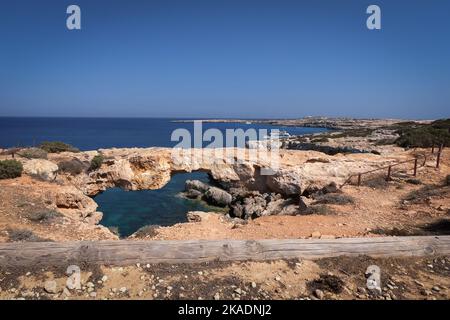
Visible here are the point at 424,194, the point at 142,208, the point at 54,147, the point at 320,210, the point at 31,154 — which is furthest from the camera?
the point at 54,147

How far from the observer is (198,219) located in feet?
48.0

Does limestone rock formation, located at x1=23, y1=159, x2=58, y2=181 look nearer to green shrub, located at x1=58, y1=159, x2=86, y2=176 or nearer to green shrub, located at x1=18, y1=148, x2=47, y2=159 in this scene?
green shrub, located at x1=58, y1=159, x2=86, y2=176

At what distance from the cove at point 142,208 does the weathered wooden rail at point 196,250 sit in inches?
466

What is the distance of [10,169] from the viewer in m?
12.8

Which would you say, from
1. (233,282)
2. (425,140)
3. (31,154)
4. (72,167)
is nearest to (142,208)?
(72,167)

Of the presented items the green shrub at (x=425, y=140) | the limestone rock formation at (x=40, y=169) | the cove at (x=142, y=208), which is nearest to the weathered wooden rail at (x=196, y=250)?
the limestone rock formation at (x=40, y=169)

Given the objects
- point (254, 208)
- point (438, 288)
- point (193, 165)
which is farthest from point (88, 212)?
point (438, 288)

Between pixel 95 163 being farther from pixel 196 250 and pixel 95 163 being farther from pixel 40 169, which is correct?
pixel 196 250

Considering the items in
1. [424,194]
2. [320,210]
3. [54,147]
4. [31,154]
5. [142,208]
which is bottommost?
[142,208]

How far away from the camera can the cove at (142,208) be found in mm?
17389

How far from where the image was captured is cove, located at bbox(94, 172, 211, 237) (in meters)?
17.4

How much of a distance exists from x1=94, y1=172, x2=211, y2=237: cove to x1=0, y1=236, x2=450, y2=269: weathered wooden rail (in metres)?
11.8

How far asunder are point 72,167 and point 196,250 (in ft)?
51.4
